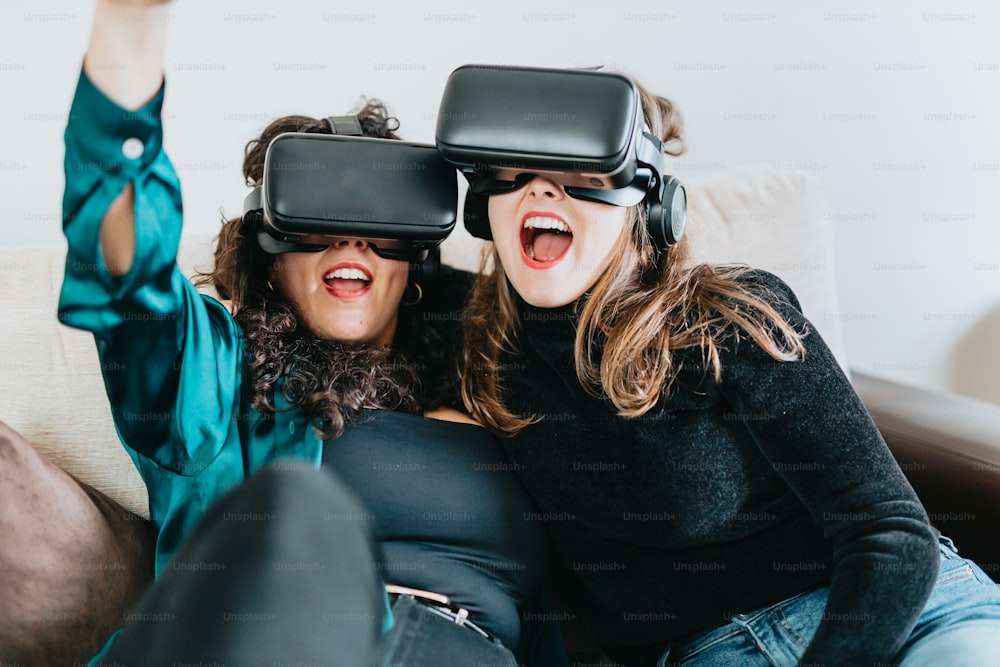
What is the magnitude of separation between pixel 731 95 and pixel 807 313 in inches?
21.3

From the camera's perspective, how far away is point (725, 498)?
3.42ft

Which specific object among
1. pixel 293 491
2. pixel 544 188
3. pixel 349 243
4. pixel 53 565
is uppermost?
pixel 544 188

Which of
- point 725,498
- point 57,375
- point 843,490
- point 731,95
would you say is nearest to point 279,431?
point 57,375

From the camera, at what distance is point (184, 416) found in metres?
0.99

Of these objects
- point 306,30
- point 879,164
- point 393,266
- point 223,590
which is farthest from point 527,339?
point 879,164

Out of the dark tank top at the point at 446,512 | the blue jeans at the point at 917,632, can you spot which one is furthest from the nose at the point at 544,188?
the blue jeans at the point at 917,632

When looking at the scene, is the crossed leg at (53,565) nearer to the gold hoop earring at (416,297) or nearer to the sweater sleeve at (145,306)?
the sweater sleeve at (145,306)

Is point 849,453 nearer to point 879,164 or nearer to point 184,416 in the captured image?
point 184,416

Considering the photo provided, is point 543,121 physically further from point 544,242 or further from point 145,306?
point 145,306

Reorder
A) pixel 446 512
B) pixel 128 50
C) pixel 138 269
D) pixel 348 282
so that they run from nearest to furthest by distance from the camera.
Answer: pixel 128 50
pixel 138 269
pixel 446 512
pixel 348 282

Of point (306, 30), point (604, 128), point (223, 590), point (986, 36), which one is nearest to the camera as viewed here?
point (223, 590)

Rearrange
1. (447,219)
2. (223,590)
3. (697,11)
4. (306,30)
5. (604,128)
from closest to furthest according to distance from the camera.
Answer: (223,590) < (604,128) < (447,219) < (306,30) < (697,11)

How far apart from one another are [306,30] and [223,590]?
3.49ft

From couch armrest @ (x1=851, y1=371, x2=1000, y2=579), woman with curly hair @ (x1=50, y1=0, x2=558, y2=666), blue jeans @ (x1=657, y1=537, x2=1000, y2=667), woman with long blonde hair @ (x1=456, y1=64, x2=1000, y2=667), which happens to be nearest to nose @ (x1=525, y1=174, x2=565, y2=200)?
woman with long blonde hair @ (x1=456, y1=64, x2=1000, y2=667)
